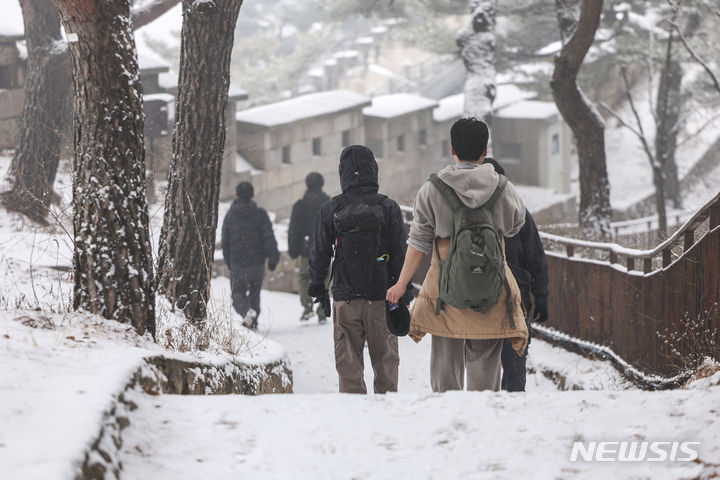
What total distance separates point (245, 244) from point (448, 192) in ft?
19.6

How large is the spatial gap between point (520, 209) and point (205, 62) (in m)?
3.97

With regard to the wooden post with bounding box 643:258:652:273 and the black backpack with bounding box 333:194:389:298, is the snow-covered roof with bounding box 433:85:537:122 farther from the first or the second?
the black backpack with bounding box 333:194:389:298

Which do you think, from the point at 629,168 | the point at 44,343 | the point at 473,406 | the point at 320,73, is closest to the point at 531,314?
the point at 473,406

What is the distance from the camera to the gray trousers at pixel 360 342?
207 inches

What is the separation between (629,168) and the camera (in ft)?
116

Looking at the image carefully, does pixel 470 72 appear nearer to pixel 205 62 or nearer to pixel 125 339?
pixel 205 62

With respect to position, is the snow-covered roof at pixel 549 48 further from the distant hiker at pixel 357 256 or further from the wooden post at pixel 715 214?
the distant hiker at pixel 357 256

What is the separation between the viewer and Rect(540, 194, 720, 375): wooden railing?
19.9ft

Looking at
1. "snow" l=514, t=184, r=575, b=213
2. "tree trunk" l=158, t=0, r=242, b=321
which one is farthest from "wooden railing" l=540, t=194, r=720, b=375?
"snow" l=514, t=184, r=575, b=213

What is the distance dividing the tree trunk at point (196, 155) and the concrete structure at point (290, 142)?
12.3 m

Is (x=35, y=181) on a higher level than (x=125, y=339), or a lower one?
higher

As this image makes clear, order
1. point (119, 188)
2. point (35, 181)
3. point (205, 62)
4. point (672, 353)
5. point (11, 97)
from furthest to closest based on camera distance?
point (11, 97) < point (35, 181) < point (205, 62) < point (672, 353) < point (119, 188)

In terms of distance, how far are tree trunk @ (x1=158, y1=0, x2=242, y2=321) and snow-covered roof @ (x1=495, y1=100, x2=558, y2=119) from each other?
2381cm

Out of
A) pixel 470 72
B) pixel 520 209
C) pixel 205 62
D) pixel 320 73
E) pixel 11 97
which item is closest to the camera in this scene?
pixel 520 209
